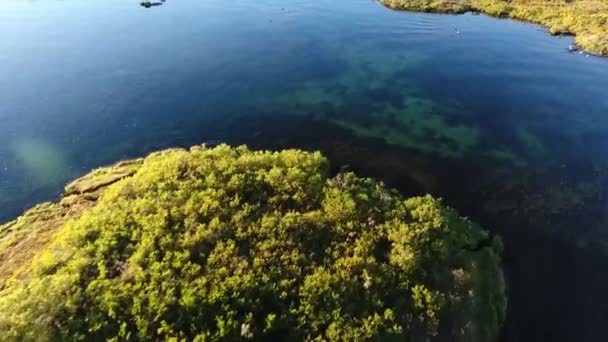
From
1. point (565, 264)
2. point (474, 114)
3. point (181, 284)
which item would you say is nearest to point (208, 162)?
point (181, 284)

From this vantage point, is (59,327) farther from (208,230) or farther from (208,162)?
(208,162)

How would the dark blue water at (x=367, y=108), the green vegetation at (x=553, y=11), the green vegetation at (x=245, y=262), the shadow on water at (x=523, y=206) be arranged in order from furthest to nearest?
1. the green vegetation at (x=553, y=11)
2. the dark blue water at (x=367, y=108)
3. the shadow on water at (x=523, y=206)
4. the green vegetation at (x=245, y=262)

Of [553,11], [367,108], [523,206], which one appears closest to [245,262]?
[523,206]

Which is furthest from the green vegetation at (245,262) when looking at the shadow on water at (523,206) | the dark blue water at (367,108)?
the dark blue water at (367,108)

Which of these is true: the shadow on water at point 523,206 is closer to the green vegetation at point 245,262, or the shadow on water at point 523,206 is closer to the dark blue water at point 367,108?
the dark blue water at point 367,108

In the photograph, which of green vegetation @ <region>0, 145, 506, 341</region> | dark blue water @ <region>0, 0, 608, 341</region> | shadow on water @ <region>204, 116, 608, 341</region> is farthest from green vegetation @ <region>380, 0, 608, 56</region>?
green vegetation @ <region>0, 145, 506, 341</region>

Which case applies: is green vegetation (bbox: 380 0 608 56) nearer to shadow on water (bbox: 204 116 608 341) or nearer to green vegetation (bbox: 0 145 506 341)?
shadow on water (bbox: 204 116 608 341)

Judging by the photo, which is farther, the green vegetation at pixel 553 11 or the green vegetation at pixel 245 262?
the green vegetation at pixel 553 11
